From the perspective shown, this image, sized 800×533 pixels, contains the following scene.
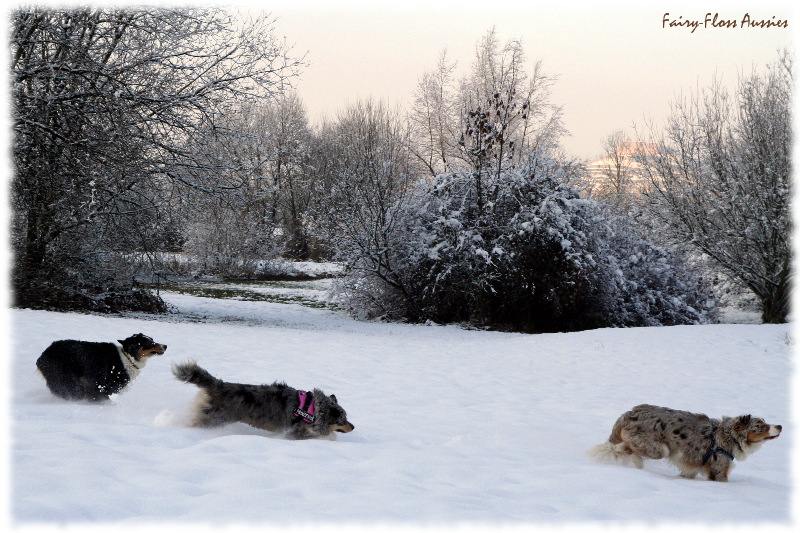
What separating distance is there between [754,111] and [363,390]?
633 inches

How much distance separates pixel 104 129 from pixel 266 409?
1029 centimetres

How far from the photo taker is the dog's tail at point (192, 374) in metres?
5.15

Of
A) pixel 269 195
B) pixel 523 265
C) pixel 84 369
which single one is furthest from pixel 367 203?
pixel 84 369

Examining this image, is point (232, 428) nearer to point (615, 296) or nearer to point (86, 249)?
point (86, 249)

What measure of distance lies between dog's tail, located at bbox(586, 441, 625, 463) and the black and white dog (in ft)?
16.0

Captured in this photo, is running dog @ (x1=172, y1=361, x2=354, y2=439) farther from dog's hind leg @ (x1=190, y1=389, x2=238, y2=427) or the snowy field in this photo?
the snowy field

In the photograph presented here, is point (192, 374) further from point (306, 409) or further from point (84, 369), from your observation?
point (84, 369)

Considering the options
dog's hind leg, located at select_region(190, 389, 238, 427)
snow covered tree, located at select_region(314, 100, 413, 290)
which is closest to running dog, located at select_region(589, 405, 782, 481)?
dog's hind leg, located at select_region(190, 389, 238, 427)

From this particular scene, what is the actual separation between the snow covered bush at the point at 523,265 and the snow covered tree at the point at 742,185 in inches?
61.4

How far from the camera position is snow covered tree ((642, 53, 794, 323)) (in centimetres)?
1706

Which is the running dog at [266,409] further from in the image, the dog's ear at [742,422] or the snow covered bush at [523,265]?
the snow covered bush at [523,265]

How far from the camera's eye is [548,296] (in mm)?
17438

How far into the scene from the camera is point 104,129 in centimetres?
1292

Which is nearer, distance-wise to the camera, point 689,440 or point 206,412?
point 689,440
